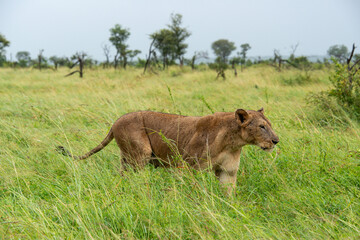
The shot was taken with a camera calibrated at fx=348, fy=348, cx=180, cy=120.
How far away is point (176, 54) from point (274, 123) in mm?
34211

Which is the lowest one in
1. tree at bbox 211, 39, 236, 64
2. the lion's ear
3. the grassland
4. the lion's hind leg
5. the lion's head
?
the grassland

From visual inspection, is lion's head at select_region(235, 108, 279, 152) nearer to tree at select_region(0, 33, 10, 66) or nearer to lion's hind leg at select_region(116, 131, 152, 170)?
lion's hind leg at select_region(116, 131, 152, 170)

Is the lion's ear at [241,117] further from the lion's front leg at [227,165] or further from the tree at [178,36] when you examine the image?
the tree at [178,36]

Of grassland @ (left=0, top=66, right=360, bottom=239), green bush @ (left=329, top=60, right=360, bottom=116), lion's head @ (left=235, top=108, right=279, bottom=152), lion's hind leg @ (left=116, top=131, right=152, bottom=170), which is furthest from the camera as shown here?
green bush @ (left=329, top=60, right=360, bottom=116)

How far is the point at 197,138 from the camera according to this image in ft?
12.8

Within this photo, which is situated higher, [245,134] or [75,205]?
[245,134]

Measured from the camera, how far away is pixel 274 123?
5.79 metres

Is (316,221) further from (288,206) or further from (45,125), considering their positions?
(45,125)

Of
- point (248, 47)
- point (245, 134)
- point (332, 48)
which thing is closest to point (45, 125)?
point (245, 134)

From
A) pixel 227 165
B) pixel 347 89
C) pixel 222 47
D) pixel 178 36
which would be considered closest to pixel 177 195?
pixel 227 165

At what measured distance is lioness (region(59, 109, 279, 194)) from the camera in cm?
364

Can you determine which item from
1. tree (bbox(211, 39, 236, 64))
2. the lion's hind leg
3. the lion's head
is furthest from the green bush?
tree (bbox(211, 39, 236, 64))

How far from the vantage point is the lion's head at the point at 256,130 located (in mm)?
3564

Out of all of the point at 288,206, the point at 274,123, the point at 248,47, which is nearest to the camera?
the point at 288,206
